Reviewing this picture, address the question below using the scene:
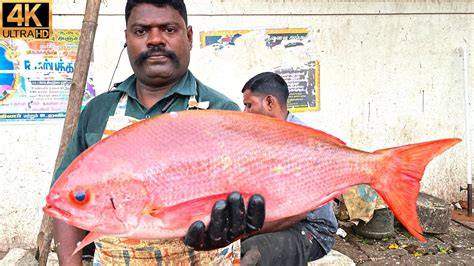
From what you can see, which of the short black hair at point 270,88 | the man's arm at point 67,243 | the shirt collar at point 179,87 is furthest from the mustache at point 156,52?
the short black hair at point 270,88

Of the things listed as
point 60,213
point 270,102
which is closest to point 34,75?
point 270,102

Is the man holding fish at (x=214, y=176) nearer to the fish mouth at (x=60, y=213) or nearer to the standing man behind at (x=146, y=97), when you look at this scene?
the fish mouth at (x=60, y=213)

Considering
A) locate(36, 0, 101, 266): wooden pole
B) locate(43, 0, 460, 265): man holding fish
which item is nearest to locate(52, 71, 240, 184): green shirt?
locate(43, 0, 460, 265): man holding fish

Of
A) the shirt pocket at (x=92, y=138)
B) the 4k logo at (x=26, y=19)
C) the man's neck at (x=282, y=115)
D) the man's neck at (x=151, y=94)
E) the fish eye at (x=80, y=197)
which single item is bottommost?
the fish eye at (x=80, y=197)

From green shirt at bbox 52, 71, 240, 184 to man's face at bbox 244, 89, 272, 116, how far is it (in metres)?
1.97

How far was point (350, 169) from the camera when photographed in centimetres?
163

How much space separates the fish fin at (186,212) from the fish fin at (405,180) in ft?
1.97

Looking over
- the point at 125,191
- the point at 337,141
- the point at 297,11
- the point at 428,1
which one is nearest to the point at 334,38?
the point at 297,11

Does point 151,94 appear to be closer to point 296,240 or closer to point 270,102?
point 296,240

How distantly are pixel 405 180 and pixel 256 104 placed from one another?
2644 millimetres

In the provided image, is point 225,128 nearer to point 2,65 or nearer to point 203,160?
point 203,160

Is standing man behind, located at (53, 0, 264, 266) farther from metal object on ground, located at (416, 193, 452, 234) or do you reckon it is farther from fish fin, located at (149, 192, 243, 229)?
metal object on ground, located at (416, 193, 452, 234)

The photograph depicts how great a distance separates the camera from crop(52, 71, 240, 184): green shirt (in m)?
2.10

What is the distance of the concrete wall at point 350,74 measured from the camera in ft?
17.1
